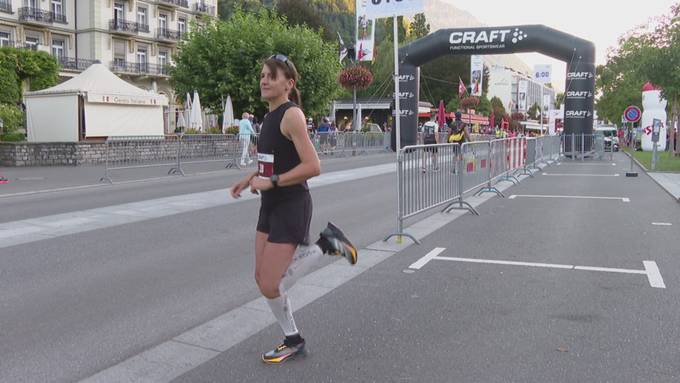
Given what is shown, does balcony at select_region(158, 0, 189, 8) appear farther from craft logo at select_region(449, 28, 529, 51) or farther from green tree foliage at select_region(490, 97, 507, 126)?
green tree foliage at select_region(490, 97, 507, 126)

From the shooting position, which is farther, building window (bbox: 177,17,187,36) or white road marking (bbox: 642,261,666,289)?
building window (bbox: 177,17,187,36)

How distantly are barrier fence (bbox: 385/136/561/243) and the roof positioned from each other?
49.6 feet

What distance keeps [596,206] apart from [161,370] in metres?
9.54

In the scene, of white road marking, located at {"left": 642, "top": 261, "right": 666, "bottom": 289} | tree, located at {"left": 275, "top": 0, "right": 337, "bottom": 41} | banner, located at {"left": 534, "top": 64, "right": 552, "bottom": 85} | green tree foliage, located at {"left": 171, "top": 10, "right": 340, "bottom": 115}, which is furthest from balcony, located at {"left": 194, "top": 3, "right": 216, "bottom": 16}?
white road marking, located at {"left": 642, "top": 261, "right": 666, "bottom": 289}

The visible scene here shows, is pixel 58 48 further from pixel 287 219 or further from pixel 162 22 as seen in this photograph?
pixel 287 219

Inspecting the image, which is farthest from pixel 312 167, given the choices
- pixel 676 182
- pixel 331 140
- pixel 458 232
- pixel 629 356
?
pixel 331 140

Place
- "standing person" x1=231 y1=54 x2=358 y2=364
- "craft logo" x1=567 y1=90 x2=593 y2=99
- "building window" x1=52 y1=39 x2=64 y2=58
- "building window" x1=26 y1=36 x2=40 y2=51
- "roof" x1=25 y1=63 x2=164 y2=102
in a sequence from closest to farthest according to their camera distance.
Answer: "standing person" x1=231 y1=54 x2=358 y2=364
"roof" x1=25 y1=63 x2=164 y2=102
"craft logo" x1=567 y1=90 x2=593 y2=99
"building window" x1=26 y1=36 x2=40 y2=51
"building window" x1=52 y1=39 x2=64 y2=58

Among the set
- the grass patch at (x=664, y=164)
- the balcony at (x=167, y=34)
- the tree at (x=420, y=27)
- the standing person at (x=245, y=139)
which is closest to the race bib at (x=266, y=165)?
the standing person at (x=245, y=139)

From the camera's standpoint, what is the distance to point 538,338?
4.25 metres

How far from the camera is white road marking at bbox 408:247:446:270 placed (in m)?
6.41

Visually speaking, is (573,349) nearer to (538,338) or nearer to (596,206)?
(538,338)

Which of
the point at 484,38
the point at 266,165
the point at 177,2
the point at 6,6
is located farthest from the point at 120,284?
the point at 177,2

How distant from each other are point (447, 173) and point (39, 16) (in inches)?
1691

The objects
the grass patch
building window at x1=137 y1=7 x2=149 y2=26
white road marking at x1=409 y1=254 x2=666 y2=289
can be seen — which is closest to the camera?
white road marking at x1=409 y1=254 x2=666 y2=289
